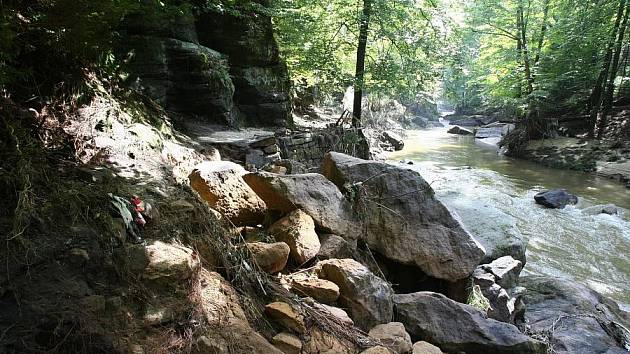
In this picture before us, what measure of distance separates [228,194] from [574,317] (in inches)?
176

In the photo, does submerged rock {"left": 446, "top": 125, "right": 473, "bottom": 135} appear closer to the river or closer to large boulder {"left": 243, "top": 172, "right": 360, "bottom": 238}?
the river

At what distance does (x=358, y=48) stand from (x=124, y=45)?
633cm

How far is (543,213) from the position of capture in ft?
33.8

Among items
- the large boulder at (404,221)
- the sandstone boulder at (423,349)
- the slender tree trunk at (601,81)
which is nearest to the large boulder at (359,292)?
the sandstone boulder at (423,349)

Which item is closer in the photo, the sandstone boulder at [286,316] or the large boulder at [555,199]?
the sandstone boulder at [286,316]

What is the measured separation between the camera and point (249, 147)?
662cm

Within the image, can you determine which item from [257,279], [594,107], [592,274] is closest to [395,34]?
[592,274]

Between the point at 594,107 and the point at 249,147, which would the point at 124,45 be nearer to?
the point at 249,147

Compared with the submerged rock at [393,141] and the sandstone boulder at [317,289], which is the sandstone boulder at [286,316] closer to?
the sandstone boulder at [317,289]

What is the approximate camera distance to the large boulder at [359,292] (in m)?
3.26

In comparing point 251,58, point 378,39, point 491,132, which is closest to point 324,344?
point 251,58

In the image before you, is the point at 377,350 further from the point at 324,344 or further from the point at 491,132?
the point at 491,132

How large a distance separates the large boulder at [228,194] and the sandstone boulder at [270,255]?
49 centimetres

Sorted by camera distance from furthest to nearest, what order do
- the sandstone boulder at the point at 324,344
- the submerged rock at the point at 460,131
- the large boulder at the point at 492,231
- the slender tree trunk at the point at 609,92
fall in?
the submerged rock at the point at 460,131 < the slender tree trunk at the point at 609,92 < the large boulder at the point at 492,231 < the sandstone boulder at the point at 324,344
